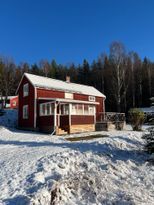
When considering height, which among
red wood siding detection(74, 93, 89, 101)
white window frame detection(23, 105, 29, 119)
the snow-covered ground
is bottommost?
the snow-covered ground

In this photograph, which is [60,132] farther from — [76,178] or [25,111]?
[76,178]

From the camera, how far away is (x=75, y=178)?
6117 millimetres

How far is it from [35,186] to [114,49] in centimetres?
3051

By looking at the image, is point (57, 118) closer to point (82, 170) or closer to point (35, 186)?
point (82, 170)

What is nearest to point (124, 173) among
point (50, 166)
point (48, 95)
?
point (50, 166)

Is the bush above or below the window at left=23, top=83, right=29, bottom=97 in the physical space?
below

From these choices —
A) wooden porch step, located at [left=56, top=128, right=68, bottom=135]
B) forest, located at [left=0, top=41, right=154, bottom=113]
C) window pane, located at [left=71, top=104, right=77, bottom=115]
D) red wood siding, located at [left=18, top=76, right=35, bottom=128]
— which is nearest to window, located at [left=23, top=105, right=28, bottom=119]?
red wood siding, located at [left=18, top=76, right=35, bottom=128]

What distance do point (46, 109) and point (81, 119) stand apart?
3.29 m

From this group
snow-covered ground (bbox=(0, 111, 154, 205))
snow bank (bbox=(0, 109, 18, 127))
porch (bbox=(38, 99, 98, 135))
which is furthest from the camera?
snow bank (bbox=(0, 109, 18, 127))

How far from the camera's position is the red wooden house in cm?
1772

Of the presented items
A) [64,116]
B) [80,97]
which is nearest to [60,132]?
[64,116]

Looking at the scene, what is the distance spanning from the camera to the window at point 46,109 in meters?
18.1

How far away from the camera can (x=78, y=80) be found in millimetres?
49938

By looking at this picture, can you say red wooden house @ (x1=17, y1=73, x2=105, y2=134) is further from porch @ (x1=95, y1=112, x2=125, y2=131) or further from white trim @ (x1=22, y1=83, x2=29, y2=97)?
porch @ (x1=95, y1=112, x2=125, y2=131)
